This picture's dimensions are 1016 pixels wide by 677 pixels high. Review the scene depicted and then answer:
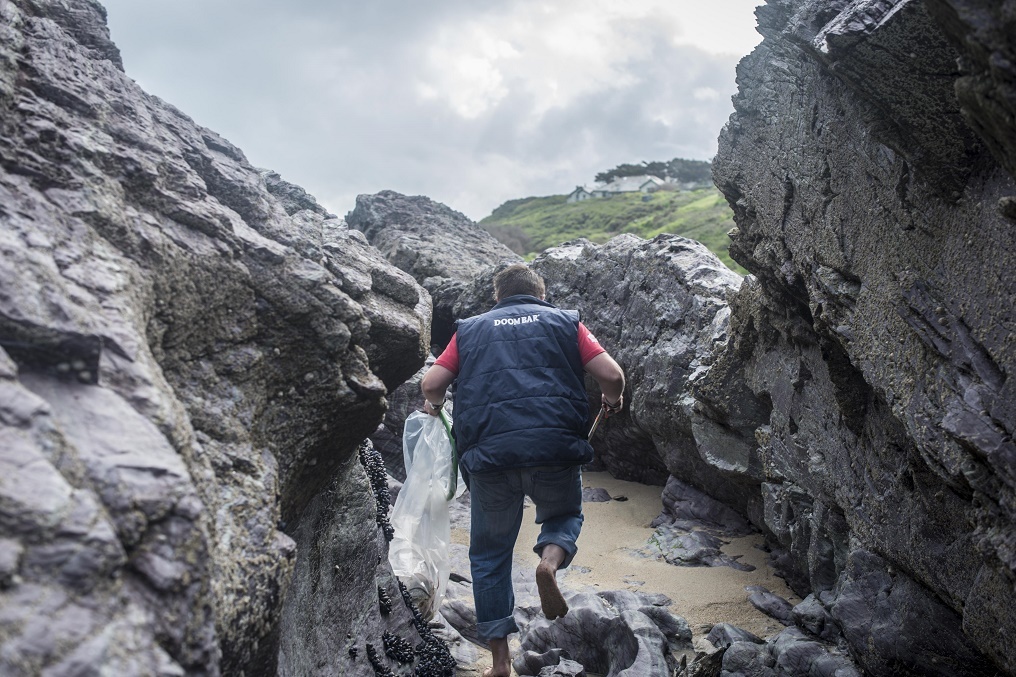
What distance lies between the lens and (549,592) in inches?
177

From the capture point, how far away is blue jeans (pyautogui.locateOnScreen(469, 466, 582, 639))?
484 cm

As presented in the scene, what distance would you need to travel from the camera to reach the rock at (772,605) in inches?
227

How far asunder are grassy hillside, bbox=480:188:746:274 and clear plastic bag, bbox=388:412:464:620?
29.2 meters

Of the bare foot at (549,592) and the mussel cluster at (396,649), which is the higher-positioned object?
the bare foot at (549,592)

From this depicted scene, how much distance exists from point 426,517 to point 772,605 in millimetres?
2745

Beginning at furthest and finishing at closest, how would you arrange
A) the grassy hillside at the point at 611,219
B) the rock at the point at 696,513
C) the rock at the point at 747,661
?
1. the grassy hillside at the point at 611,219
2. the rock at the point at 696,513
3. the rock at the point at 747,661

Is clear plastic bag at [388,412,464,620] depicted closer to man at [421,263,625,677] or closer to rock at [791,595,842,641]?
man at [421,263,625,677]

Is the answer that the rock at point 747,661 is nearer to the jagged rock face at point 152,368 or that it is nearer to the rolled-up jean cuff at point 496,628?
the rolled-up jean cuff at point 496,628

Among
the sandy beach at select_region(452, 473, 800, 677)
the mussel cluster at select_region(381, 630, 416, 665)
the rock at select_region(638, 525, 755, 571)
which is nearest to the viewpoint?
Answer: the mussel cluster at select_region(381, 630, 416, 665)

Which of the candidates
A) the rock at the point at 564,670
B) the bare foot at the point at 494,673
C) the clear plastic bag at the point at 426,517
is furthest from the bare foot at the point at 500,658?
the clear plastic bag at the point at 426,517

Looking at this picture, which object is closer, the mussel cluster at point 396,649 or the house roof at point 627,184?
the mussel cluster at point 396,649

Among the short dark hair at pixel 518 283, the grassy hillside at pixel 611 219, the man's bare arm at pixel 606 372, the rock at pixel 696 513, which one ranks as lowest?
the rock at pixel 696 513

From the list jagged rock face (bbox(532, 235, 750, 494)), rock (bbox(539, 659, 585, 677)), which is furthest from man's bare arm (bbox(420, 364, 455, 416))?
jagged rock face (bbox(532, 235, 750, 494))

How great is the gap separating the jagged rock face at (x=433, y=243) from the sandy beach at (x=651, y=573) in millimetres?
4897
